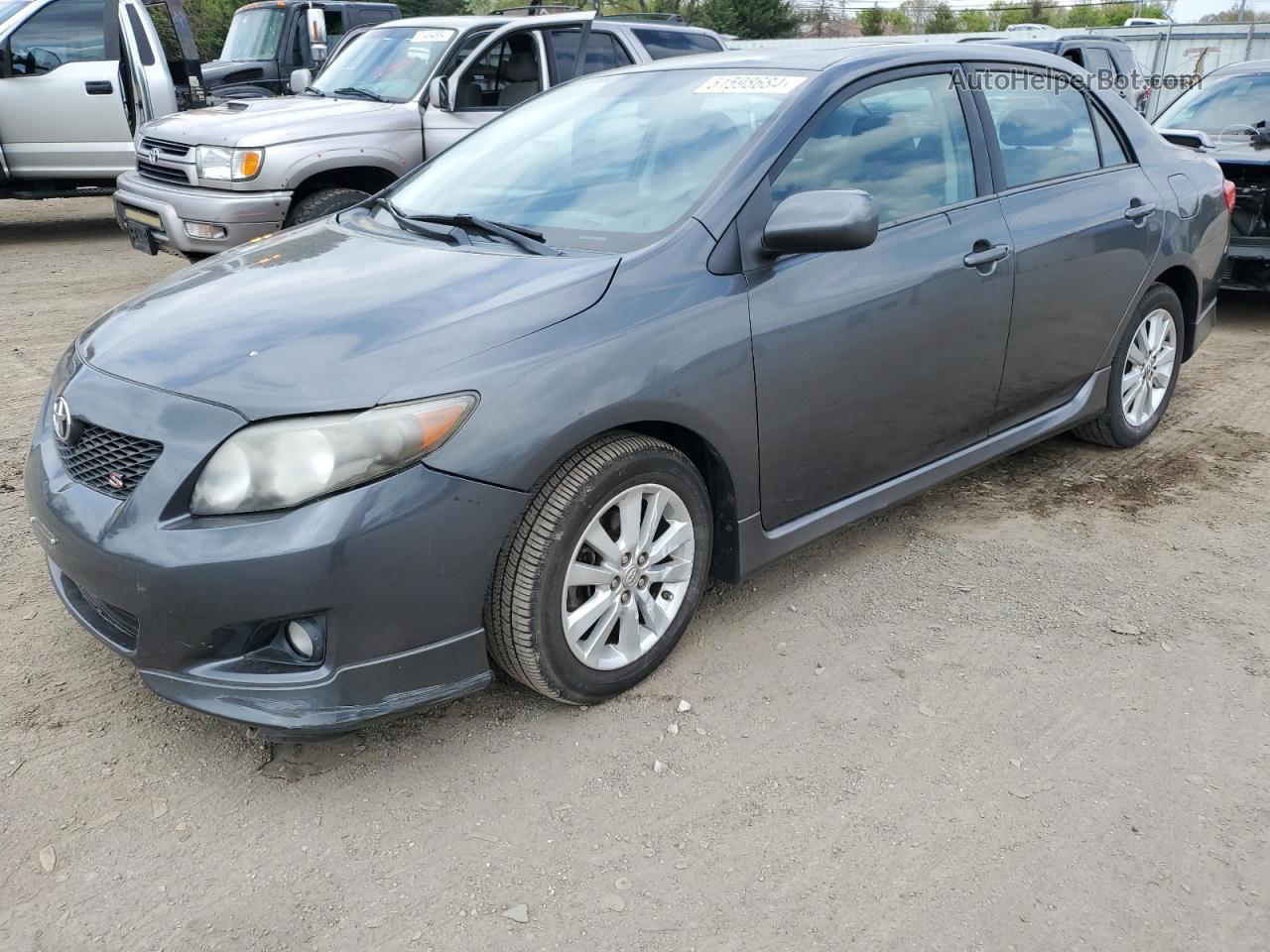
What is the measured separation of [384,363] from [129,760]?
3.93ft

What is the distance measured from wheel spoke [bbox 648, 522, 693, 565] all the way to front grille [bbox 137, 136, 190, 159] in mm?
5464

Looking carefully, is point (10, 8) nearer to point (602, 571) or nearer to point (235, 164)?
point (235, 164)

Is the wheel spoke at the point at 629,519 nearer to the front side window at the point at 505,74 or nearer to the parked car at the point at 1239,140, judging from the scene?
the parked car at the point at 1239,140

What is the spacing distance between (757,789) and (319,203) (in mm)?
5661

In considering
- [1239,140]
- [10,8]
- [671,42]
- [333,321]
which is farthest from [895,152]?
[10,8]

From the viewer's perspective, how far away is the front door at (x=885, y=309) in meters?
3.06

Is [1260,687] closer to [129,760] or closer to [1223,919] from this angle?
[1223,919]

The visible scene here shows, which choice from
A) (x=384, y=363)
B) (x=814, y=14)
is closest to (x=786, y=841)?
(x=384, y=363)

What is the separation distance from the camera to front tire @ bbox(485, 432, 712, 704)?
8.53 feet

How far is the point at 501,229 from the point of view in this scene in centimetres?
318

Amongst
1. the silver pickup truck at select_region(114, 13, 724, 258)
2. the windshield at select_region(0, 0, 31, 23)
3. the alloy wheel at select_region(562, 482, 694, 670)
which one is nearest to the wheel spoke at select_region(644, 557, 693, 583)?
the alloy wheel at select_region(562, 482, 694, 670)

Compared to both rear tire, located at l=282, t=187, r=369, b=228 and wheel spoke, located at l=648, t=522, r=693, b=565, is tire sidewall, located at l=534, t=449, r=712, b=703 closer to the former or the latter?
wheel spoke, located at l=648, t=522, r=693, b=565

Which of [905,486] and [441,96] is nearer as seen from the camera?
[905,486]

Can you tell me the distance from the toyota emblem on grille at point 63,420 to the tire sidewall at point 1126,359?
3766mm
